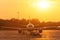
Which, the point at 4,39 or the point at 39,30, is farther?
the point at 39,30

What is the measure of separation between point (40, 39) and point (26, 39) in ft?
9.41

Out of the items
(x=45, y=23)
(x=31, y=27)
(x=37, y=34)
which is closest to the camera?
(x=31, y=27)

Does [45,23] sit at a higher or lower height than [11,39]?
higher

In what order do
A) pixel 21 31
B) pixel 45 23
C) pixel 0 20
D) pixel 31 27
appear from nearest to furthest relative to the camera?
pixel 31 27
pixel 21 31
pixel 45 23
pixel 0 20

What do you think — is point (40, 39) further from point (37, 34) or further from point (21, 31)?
point (21, 31)

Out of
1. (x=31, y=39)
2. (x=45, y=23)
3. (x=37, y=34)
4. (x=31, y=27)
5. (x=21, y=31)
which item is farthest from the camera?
(x=45, y=23)

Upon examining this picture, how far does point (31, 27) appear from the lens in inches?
1869

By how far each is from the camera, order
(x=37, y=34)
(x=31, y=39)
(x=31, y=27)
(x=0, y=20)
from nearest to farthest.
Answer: (x=31, y=39), (x=31, y=27), (x=37, y=34), (x=0, y=20)

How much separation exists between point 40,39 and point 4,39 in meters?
7.48

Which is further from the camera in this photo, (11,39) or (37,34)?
(37,34)

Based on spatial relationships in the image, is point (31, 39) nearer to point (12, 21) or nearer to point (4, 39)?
point (4, 39)

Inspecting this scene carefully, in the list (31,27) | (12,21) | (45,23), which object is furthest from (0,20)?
(31,27)

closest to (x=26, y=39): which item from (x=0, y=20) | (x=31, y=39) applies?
(x=31, y=39)

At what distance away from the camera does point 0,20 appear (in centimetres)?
8944
